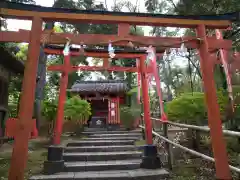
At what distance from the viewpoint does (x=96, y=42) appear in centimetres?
427

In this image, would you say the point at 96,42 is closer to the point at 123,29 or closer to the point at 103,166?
the point at 123,29

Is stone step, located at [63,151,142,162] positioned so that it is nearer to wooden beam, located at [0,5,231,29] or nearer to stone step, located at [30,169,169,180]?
stone step, located at [30,169,169,180]

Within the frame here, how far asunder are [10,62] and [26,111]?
18.7ft

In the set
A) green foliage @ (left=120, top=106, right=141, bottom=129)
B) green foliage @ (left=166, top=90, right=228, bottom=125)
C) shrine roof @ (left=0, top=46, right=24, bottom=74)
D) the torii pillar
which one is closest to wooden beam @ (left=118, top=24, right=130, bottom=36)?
the torii pillar

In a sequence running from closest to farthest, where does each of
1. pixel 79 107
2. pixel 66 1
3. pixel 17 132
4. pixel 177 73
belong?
pixel 17 132 → pixel 79 107 → pixel 66 1 → pixel 177 73

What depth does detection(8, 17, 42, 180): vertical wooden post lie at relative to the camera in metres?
3.70

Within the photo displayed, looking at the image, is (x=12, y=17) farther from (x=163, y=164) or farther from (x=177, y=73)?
(x=177, y=73)

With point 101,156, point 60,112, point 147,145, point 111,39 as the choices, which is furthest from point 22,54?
point 111,39

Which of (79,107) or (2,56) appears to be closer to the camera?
(2,56)

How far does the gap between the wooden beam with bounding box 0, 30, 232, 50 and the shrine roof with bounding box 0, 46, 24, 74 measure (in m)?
3.21

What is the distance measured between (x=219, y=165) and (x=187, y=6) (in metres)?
7.85

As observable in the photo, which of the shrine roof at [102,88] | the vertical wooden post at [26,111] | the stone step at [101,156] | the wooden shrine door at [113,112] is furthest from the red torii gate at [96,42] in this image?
the shrine roof at [102,88]

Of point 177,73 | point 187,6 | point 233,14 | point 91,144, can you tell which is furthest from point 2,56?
point 177,73

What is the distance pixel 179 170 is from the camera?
229 inches
